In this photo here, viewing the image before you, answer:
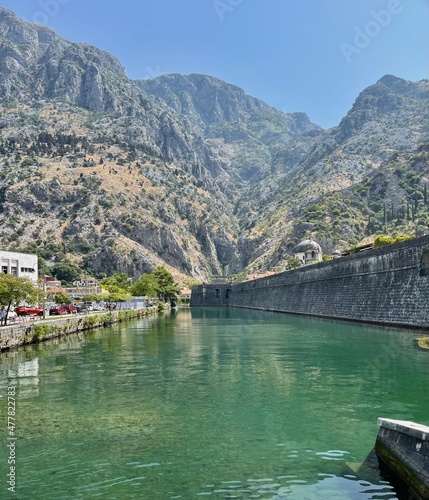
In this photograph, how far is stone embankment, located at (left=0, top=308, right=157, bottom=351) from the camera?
3366 cm

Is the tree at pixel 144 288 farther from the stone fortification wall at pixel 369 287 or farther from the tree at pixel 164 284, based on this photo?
the stone fortification wall at pixel 369 287

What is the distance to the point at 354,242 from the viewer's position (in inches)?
5709

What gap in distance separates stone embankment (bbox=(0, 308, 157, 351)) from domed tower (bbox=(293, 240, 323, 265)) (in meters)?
65.5

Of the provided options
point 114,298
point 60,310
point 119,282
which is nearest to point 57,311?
point 60,310

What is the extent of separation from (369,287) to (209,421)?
36.0m

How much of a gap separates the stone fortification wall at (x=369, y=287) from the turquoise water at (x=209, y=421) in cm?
998

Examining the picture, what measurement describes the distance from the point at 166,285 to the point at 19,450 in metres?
124

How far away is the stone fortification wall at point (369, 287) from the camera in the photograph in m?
38.0

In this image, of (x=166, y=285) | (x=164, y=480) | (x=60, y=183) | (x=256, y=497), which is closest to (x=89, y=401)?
(x=164, y=480)

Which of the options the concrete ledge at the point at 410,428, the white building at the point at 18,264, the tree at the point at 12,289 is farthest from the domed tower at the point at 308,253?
the concrete ledge at the point at 410,428

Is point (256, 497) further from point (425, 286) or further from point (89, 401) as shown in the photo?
point (425, 286)

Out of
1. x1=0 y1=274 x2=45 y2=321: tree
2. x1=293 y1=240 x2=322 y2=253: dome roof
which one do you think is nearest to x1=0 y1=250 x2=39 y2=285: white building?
x1=0 y1=274 x2=45 y2=321: tree

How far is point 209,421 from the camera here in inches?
581

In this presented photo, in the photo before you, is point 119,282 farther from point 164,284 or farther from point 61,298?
point 61,298
